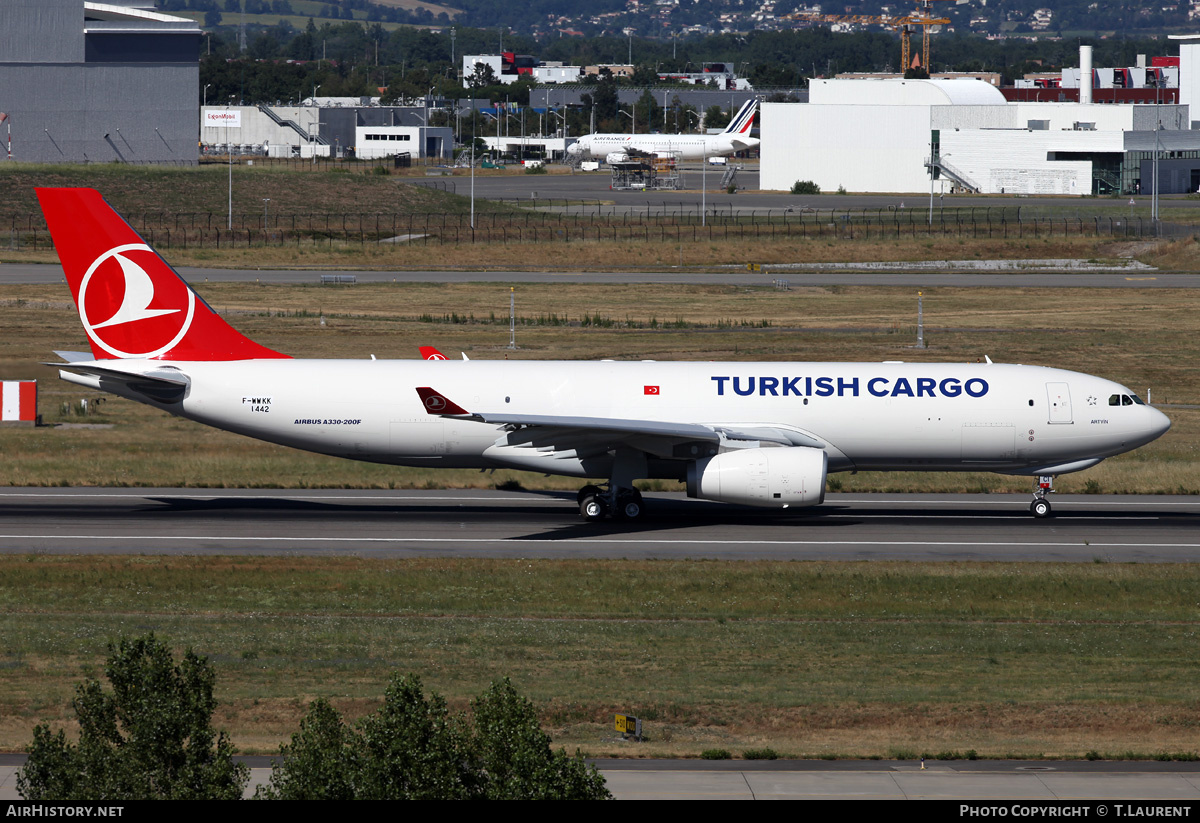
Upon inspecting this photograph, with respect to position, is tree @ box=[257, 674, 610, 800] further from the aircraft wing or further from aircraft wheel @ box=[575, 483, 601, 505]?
aircraft wheel @ box=[575, 483, 601, 505]

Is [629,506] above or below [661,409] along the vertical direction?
below

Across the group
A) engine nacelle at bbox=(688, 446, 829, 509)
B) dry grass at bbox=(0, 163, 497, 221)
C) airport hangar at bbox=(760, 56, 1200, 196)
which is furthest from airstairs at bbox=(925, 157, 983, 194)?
engine nacelle at bbox=(688, 446, 829, 509)

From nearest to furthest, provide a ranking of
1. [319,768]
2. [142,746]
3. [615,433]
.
A: [319,768]
[142,746]
[615,433]

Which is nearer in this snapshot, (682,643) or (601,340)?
(682,643)

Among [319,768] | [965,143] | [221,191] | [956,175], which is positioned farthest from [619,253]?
[319,768]

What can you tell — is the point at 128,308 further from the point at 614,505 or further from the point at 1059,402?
the point at 1059,402

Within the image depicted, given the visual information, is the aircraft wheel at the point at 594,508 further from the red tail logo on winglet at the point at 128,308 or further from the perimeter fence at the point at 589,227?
the perimeter fence at the point at 589,227

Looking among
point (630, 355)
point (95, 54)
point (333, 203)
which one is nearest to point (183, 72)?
point (95, 54)

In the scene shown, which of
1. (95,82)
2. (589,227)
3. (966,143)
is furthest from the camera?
(966,143)

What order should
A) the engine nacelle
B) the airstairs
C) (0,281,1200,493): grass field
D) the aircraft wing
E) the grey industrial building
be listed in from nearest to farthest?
the aircraft wing
the engine nacelle
(0,281,1200,493): grass field
the grey industrial building
the airstairs
